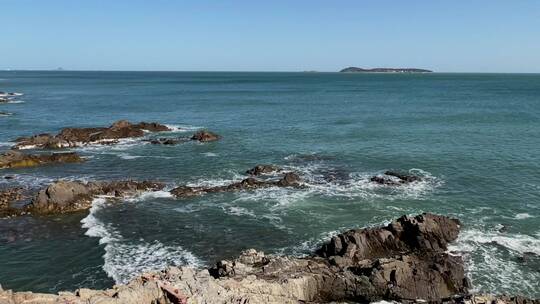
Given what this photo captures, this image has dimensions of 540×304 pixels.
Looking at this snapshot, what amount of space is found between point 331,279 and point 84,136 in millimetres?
56044

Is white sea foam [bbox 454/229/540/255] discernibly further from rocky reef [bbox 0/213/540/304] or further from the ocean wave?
rocky reef [bbox 0/213/540/304]

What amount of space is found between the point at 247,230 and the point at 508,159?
1387 inches

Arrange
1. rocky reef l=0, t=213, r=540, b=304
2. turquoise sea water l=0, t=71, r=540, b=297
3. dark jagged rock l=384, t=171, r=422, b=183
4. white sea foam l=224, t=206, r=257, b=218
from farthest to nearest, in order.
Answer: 1. dark jagged rock l=384, t=171, r=422, b=183
2. white sea foam l=224, t=206, r=257, b=218
3. turquoise sea water l=0, t=71, r=540, b=297
4. rocky reef l=0, t=213, r=540, b=304

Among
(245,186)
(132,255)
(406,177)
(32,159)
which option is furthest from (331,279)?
(32,159)

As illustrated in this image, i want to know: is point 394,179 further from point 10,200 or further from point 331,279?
point 10,200

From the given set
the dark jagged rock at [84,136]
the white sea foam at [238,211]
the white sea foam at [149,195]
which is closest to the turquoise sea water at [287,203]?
the white sea foam at [238,211]

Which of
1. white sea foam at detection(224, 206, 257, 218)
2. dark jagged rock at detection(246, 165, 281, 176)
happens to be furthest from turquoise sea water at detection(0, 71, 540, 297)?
dark jagged rock at detection(246, 165, 281, 176)

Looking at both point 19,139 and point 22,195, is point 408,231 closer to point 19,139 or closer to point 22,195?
point 22,195

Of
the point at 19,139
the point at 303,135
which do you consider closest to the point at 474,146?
the point at 303,135

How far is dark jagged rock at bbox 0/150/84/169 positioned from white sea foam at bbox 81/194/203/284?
77.4 feet

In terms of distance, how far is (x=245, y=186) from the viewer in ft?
151

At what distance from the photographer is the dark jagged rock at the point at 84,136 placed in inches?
2603

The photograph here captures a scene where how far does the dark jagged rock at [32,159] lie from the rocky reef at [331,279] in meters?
36.9

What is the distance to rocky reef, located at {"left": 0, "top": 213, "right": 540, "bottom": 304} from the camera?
20.3 m
